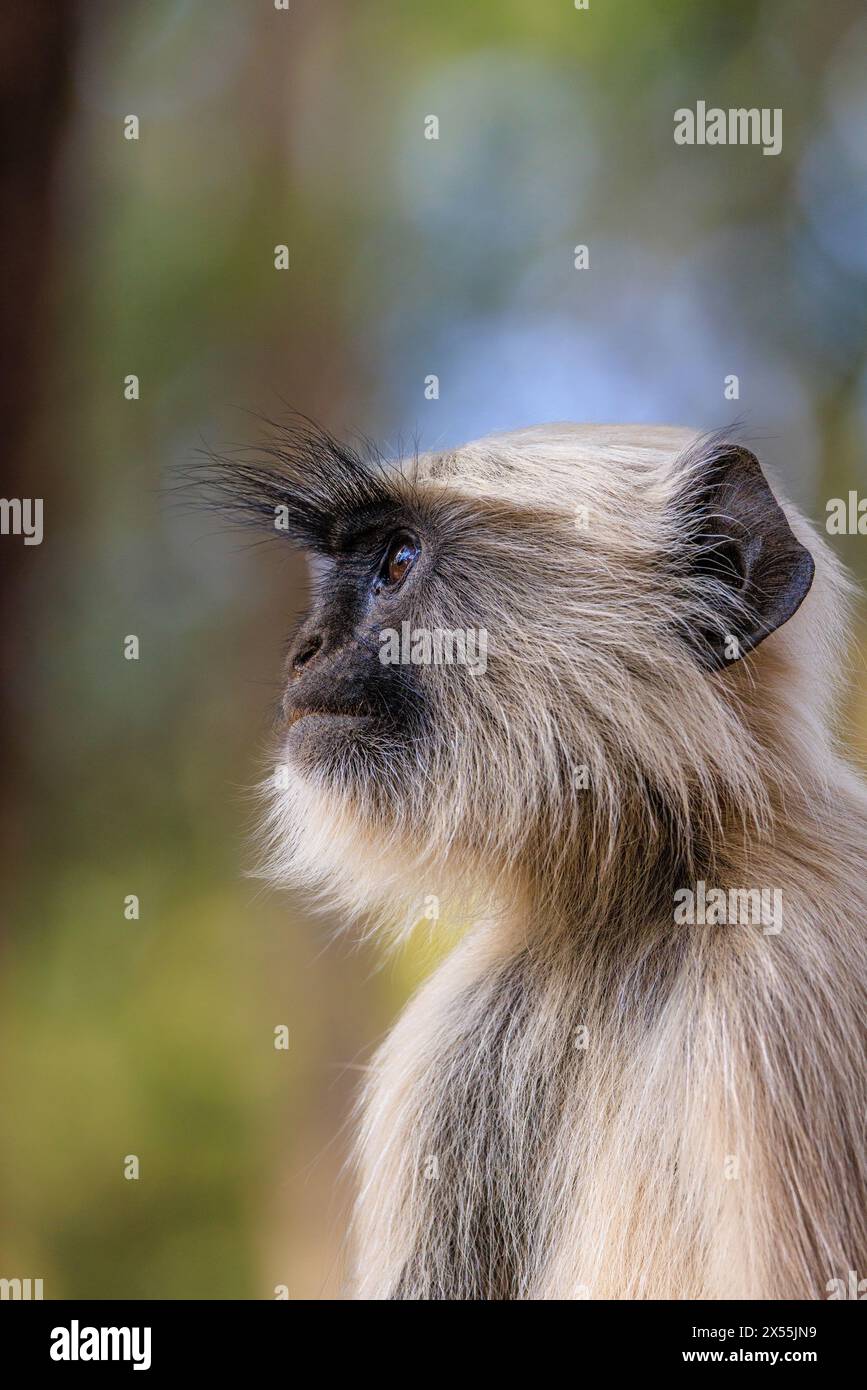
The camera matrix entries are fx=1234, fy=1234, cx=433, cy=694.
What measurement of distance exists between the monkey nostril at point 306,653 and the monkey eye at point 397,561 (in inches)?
6.2

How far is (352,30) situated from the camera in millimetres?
4562

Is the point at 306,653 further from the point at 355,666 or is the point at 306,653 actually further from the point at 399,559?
the point at 399,559

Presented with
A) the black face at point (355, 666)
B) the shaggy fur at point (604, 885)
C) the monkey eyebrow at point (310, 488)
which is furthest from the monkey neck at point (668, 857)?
the monkey eyebrow at point (310, 488)

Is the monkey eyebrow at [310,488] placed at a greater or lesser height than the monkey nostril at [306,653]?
greater

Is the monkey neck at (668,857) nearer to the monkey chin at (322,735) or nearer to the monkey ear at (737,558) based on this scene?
the monkey ear at (737,558)

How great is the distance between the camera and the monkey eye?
2.33 meters

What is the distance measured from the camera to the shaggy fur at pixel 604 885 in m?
1.81

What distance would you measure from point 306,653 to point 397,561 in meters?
0.25

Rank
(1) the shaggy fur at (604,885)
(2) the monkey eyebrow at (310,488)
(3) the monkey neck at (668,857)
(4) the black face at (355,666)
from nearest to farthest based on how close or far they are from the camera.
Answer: (1) the shaggy fur at (604,885) < (3) the monkey neck at (668,857) < (4) the black face at (355,666) < (2) the monkey eyebrow at (310,488)

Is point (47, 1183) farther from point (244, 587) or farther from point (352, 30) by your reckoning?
point (352, 30)

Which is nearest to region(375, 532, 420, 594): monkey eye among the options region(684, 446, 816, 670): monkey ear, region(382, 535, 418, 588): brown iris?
region(382, 535, 418, 588): brown iris

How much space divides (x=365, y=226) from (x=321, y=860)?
10.1ft

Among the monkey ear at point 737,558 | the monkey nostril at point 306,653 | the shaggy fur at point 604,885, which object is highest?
the monkey ear at point 737,558

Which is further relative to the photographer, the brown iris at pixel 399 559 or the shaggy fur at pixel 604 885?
the brown iris at pixel 399 559
